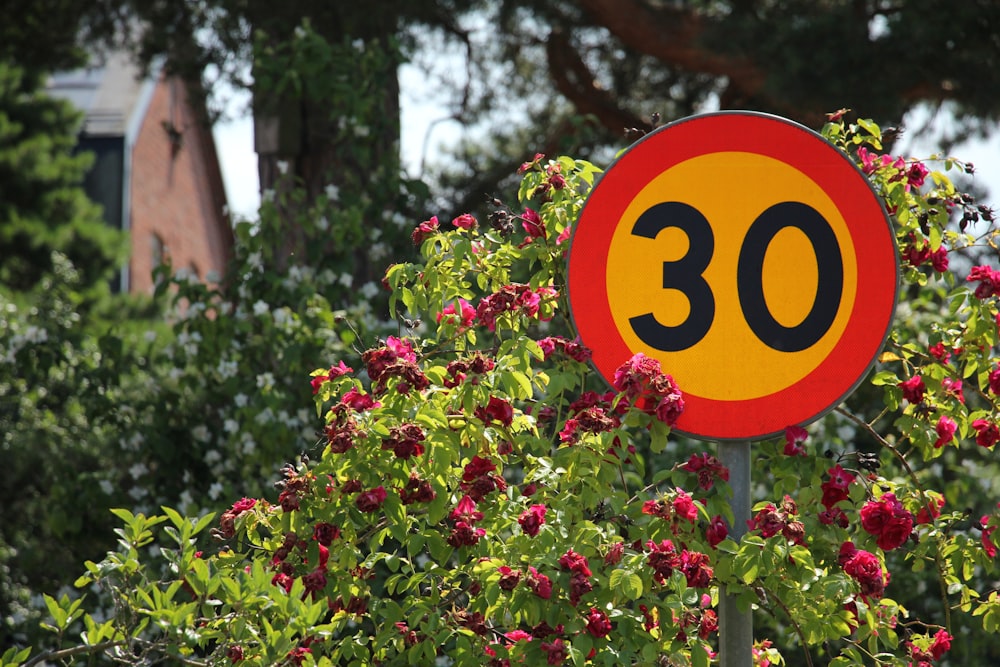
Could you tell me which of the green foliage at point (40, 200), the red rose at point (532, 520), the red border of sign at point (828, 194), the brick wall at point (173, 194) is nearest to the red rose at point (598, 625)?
the red rose at point (532, 520)

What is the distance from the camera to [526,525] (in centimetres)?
249

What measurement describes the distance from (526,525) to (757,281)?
71 centimetres

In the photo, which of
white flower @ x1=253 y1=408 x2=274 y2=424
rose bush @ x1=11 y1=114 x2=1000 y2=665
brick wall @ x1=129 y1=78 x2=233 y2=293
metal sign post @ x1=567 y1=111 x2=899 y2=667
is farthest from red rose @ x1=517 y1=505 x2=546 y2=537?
brick wall @ x1=129 y1=78 x2=233 y2=293

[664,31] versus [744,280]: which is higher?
[664,31]

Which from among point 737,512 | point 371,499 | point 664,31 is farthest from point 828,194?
point 664,31

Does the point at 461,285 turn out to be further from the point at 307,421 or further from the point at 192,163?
the point at 192,163

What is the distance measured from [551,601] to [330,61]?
428cm

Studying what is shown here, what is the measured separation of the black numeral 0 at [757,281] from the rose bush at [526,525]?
0.48 ft

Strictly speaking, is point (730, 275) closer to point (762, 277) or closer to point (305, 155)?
point (762, 277)

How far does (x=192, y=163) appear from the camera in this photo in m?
25.8

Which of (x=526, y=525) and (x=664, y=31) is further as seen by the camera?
(x=664, y=31)

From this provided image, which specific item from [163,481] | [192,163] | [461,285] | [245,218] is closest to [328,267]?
[245,218]

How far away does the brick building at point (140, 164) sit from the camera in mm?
21766

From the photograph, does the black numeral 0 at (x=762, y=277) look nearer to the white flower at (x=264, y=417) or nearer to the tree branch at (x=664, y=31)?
the white flower at (x=264, y=417)
